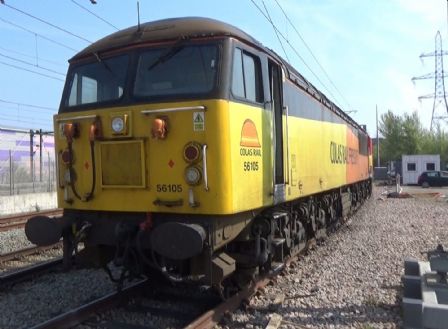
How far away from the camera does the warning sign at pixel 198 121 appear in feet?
17.6

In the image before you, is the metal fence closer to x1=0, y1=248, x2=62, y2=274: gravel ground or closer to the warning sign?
x1=0, y1=248, x2=62, y2=274: gravel ground

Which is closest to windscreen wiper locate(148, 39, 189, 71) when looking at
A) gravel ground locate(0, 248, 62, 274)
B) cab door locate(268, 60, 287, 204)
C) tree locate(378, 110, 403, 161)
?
cab door locate(268, 60, 287, 204)

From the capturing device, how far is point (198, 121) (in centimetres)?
539

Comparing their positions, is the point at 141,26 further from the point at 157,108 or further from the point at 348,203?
the point at 348,203

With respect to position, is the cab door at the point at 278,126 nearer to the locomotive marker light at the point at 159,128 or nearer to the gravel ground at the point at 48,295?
the locomotive marker light at the point at 159,128

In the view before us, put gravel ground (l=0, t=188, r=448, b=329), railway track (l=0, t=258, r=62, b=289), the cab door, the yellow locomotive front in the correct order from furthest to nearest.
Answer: railway track (l=0, t=258, r=62, b=289)
the cab door
gravel ground (l=0, t=188, r=448, b=329)
the yellow locomotive front

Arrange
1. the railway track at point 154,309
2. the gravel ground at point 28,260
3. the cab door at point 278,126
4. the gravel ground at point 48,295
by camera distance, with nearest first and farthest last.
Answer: the railway track at point 154,309, the gravel ground at point 48,295, the cab door at point 278,126, the gravel ground at point 28,260

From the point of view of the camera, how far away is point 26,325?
5.92 metres

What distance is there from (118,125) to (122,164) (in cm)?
43

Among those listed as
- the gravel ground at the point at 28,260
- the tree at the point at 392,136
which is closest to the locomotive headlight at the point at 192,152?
the gravel ground at the point at 28,260

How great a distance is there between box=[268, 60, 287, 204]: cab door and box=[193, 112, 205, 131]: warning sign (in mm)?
1555

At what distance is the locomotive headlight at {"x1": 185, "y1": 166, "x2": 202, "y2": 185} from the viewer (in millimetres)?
5371

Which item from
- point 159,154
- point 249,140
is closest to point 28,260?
point 159,154

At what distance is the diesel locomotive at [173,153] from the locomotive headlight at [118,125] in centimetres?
1
